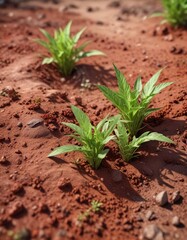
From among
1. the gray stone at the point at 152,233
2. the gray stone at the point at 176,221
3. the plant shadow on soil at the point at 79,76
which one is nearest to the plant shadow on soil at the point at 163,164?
the gray stone at the point at 176,221

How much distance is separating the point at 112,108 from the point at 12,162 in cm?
142

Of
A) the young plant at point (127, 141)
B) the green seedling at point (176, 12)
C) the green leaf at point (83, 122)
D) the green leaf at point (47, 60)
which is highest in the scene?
the green seedling at point (176, 12)

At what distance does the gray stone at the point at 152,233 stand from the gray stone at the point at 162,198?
10.6 inches

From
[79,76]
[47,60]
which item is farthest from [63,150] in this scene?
[47,60]

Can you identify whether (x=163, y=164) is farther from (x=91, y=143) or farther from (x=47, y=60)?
(x=47, y=60)

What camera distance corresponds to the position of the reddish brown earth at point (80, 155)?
2777 mm

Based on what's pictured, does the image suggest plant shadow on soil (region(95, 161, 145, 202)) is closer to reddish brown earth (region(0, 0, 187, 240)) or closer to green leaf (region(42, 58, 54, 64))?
reddish brown earth (region(0, 0, 187, 240))

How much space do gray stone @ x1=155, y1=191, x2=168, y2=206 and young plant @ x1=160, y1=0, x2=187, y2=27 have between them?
3.67 metres

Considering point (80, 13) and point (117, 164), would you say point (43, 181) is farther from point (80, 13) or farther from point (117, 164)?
point (80, 13)

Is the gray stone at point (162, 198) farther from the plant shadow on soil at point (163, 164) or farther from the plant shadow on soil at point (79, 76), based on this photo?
the plant shadow on soil at point (79, 76)

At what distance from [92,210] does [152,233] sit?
1.82ft

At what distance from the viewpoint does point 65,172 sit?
10.2ft

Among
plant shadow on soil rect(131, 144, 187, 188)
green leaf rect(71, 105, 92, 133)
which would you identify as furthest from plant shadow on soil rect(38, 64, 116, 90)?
plant shadow on soil rect(131, 144, 187, 188)

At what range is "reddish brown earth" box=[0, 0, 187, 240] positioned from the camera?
278 centimetres
